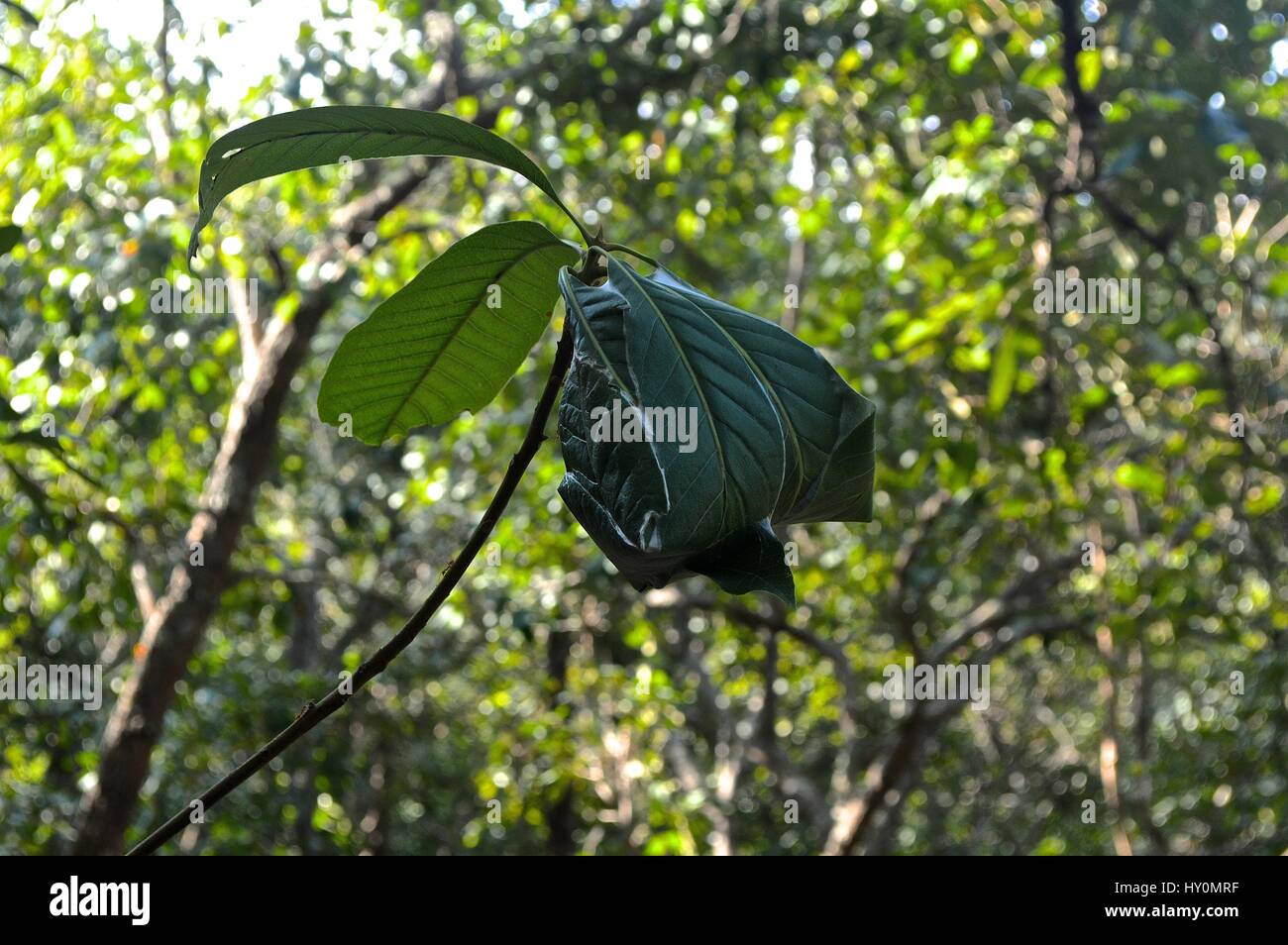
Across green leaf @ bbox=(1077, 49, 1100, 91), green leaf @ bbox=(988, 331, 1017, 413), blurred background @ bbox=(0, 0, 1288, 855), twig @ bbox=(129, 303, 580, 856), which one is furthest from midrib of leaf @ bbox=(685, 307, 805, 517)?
green leaf @ bbox=(1077, 49, 1100, 91)

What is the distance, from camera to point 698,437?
0.73 m

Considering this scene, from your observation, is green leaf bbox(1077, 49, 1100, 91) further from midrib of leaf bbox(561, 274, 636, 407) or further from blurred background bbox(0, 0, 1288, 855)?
midrib of leaf bbox(561, 274, 636, 407)

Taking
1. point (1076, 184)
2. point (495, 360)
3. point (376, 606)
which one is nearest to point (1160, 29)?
point (1076, 184)

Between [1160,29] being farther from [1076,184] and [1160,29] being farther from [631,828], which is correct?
[631,828]

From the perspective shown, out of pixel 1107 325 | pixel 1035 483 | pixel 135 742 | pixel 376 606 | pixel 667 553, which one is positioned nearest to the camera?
pixel 667 553

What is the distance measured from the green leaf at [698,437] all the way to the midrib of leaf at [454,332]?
12 cm

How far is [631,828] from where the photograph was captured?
5395mm

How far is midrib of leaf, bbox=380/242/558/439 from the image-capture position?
914 mm

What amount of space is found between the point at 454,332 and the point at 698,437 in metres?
0.30

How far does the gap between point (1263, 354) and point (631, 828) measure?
3.17 metres

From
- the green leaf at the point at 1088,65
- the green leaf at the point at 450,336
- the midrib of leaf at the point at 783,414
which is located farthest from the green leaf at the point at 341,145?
the green leaf at the point at 1088,65

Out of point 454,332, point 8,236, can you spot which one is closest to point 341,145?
point 454,332

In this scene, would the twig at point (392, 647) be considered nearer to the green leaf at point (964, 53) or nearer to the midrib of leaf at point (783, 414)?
the midrib of leaf at point (783, 414)

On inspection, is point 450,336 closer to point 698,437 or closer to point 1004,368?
point 698,437
